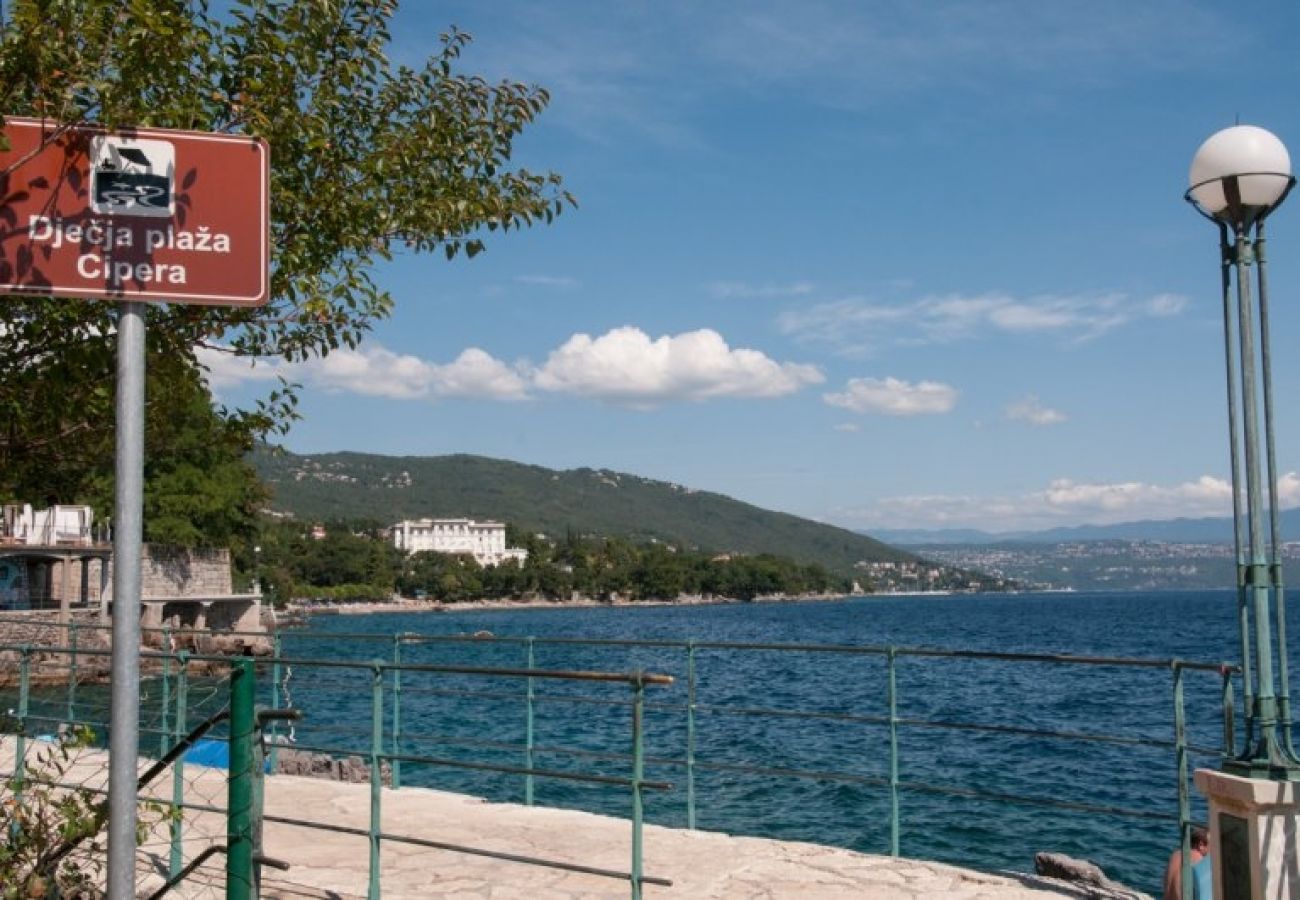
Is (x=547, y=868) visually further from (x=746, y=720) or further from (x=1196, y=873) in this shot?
(x=746, y=720)

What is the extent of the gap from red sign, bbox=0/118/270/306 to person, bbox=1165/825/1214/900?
5.07 meters

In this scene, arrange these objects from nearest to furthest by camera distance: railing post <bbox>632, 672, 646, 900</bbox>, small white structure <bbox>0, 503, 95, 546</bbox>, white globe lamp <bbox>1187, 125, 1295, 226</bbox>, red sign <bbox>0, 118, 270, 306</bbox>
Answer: red sign <bbox>0, 118, 270, 306</bbox> → railing post <bbox>632, 672, 646, 900</bbox> → white globe lamp <bbox>1187, 125, 1295, 226</bbox> → small white structure <bbox>0, 503, 95, 546</bbox>

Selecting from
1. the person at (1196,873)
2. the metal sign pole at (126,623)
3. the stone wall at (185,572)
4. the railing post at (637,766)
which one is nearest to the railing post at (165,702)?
the railing post at (637,766)

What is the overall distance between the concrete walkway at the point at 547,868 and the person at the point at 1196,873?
56 centimetres

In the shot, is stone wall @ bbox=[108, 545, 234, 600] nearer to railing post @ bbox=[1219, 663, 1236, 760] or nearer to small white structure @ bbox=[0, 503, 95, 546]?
small white structure @ bbox=[0, 503, 95, 546]

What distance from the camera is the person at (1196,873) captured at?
6.40 meters

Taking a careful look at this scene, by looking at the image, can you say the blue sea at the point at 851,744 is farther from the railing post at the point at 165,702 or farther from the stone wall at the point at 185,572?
the stone wall at the point at 185,572

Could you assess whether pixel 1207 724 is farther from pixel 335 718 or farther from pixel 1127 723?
pixel 335 718

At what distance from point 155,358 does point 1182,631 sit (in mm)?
92080

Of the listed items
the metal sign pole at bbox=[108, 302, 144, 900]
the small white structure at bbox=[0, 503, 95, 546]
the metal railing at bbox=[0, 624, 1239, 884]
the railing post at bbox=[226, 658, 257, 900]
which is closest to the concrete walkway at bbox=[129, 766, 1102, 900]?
the metal railing at bbox=[0, 624, 1239, 884]

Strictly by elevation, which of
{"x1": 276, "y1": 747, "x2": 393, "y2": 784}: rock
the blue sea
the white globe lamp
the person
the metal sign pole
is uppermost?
the white globe lamp

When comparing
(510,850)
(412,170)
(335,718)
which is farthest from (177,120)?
(335,718)

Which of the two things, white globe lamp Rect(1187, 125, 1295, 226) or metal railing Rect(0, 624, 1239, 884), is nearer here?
white globe lamp Rect(1187, 125, 1295, 226)

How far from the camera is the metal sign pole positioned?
3164mm
